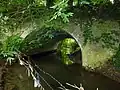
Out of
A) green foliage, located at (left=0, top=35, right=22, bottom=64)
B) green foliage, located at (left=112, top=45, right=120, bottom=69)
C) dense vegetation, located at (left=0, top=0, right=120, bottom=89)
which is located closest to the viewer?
green foliage, located at (left=0, top=35, right=22, bottom=64)

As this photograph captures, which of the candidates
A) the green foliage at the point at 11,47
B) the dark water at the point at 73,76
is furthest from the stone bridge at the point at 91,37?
the green foliage at the point at 11,47

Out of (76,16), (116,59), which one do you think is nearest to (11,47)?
(76,16)

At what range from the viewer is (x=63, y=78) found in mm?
8109

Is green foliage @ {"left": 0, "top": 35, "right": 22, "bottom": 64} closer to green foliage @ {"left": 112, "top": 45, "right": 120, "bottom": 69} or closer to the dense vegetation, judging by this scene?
the dense vegetation

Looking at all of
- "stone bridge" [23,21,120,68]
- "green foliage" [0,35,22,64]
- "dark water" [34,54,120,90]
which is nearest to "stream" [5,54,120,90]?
"dark water" [34,54,120,90]

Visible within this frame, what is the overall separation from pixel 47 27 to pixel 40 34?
38.6 inches

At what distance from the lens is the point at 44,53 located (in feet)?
36.2

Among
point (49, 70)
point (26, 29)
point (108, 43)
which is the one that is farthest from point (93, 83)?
point (26, 29)

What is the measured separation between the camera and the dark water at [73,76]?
23.9 ft

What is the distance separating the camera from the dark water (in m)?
7.29

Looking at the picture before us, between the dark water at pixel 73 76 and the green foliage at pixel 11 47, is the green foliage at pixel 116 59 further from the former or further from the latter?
the green foliage at pixel 11 47

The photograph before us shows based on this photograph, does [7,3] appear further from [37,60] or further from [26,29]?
[37,60]

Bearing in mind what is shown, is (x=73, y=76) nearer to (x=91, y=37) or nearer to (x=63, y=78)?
(x=63, y=78)

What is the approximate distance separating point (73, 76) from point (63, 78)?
1.44 feet
